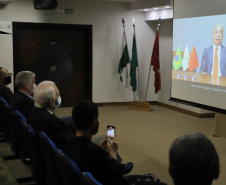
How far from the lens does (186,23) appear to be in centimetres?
579

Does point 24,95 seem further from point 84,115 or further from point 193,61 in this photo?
point 193,61

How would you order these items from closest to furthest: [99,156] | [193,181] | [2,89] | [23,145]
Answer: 1. [193,181]
2. [99,156]
3. [23,145]
4. [2,89]

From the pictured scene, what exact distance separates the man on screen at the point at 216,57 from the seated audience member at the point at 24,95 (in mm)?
2670

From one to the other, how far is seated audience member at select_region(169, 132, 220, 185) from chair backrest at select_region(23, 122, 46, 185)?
168 centimetres

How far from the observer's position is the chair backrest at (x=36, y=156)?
8.98 ft

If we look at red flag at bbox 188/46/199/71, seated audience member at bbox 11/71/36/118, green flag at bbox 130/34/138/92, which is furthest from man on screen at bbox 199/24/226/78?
green flag at bbox 130/34/138/92

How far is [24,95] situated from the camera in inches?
159

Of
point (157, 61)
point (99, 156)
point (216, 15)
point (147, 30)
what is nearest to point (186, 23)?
point (216, 15)

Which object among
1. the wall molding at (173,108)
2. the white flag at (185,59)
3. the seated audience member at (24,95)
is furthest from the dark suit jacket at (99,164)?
the wall molding at (173,108)

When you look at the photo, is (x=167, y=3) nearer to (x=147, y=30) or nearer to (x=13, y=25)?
(x=147, y=30)

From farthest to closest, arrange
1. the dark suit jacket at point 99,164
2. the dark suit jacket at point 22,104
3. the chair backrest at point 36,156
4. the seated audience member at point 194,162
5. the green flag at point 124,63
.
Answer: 1. the green flag at point 124,63
2. the dark suit jacket at point 22,104
3. the chair backrest at point 36,156
4. the dark suit jacket at point 99,164
5. the seated audience member at point 194,162

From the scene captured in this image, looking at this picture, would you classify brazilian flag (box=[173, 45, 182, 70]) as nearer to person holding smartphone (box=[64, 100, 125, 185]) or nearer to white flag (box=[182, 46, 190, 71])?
white flag (box=[182, 46, 190, 71])

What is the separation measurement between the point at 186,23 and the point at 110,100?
338cm

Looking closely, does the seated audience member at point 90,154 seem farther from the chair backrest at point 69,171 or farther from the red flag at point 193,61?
the red flag at point 193,61
